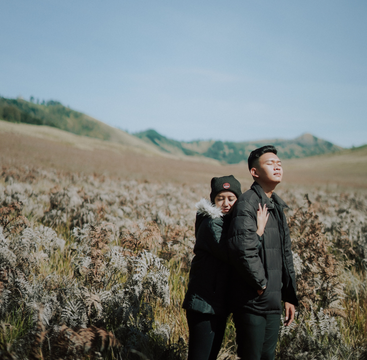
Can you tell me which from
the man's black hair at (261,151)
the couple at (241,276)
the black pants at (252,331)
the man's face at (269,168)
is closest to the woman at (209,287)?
the couple at (241,276)

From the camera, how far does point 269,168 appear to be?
2127 mm

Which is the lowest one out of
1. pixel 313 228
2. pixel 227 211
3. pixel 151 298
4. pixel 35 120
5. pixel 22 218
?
pixel 151 298

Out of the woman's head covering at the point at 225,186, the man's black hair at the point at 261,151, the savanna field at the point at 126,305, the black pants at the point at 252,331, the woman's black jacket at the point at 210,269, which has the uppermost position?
the man's black hair at the point at 261,151

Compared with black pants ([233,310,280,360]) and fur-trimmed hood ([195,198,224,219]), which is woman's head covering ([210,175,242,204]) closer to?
fur-trimmed hood ([195,198,224,219])

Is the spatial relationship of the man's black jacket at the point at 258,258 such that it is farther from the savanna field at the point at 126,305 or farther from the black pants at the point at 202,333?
the savanna field at the point at 126,305

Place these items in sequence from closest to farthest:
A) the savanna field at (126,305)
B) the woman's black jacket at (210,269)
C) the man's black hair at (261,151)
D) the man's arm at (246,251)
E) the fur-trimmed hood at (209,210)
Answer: the man's arm at (246,251) → the woman's black jacket at (210,269) → the fur-trimmed hood at (209,210) → the man's black hair at (261,151) → the savanna field at (126,305)

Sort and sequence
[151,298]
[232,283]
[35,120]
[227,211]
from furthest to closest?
[35,120] → [151,298] → [227,211] → [232,283]

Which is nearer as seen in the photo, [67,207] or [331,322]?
[331,322]

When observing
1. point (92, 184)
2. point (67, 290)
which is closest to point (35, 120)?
point (92, 184)

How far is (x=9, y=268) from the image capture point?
3086mm

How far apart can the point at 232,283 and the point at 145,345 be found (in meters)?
0.96

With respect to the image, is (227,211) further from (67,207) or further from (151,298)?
(67,207)

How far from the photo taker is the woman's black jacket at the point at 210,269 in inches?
75.9

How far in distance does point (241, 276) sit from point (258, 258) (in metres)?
0.17
